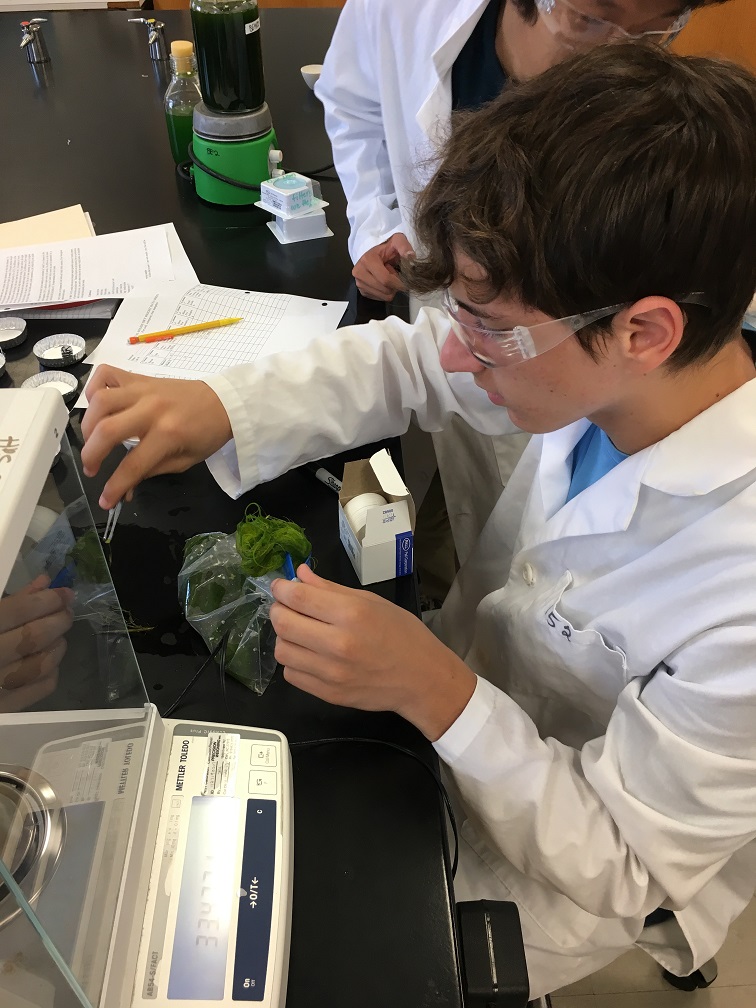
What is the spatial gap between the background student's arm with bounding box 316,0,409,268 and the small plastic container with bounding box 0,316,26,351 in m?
0.57

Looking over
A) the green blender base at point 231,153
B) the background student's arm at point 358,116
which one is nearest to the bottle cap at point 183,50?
the green blender base at point 231,153

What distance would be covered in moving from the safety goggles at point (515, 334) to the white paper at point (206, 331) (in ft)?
1.33

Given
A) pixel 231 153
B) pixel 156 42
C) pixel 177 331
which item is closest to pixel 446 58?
pixel 231 153

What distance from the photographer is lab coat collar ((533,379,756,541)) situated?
2.23 feet

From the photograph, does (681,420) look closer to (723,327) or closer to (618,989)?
(723,327)

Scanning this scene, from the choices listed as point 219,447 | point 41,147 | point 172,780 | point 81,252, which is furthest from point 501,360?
point 41,147

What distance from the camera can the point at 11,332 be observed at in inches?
42.5

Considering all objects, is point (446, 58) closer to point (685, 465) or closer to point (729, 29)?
point (685, 465)

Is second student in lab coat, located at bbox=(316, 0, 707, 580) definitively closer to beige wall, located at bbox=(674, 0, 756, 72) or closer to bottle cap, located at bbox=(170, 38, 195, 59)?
bottle cap, located at bbox=(170, 38, 195, 59)

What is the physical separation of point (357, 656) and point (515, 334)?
33 cm

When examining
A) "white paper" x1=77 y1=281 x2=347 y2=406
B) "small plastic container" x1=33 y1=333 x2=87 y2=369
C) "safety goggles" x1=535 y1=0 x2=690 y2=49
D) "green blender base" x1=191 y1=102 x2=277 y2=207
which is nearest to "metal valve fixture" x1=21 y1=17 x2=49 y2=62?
"green blender base" x1=191 y1=102 x2=277 y2=207

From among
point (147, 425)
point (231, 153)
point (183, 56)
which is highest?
point (183, 56)

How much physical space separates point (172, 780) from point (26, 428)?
1.03 ft

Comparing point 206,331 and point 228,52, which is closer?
point 206,331
